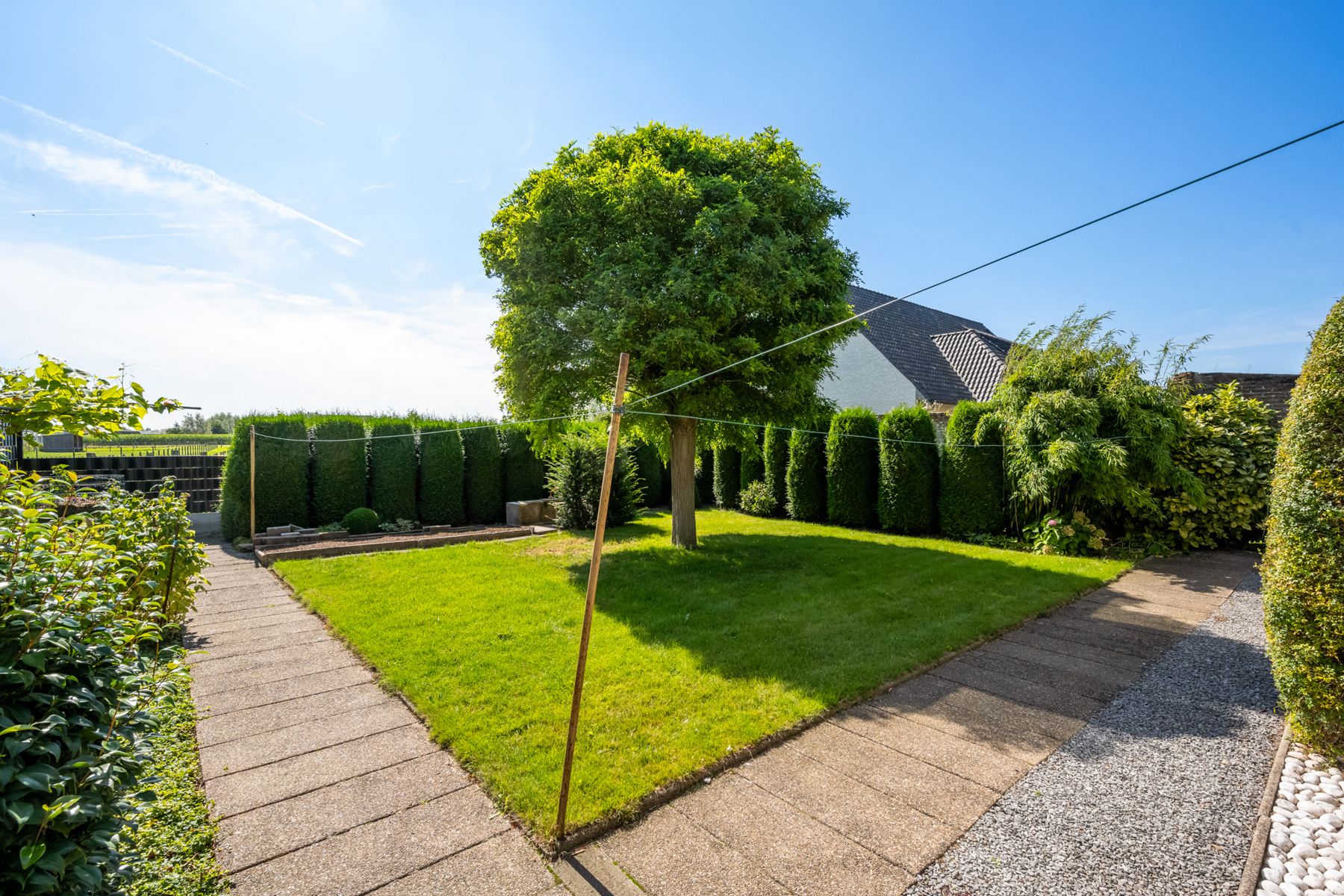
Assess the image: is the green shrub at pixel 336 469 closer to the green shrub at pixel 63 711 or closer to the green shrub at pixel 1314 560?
the green shrub at pixel 63 711

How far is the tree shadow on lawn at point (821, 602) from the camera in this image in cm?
460

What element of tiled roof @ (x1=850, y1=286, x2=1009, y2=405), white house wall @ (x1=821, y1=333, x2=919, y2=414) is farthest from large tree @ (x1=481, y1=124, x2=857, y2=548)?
white house wall @ (x1=821, y1=333, x2=919, y2=414)

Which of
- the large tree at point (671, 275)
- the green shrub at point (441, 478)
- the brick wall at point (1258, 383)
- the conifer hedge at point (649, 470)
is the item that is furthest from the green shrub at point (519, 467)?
the brick wall at point (1258, 383)

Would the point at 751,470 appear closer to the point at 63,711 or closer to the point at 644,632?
the point at 644,632

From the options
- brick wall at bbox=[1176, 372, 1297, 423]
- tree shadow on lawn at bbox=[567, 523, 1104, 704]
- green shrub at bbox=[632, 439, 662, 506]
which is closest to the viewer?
tree shadow on lawn at bbox=[567, 523, 1104, 704]

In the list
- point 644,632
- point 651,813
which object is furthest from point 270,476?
point 651,813

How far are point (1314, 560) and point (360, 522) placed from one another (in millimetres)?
11547

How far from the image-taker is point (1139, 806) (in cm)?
285

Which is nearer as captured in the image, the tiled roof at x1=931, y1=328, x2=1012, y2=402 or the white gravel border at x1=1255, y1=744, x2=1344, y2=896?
the white gravel border at x1=1255, y1=744, x2=1344, y2=896

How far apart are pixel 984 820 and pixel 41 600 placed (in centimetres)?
373

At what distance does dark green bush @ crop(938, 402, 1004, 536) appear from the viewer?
31.8ft

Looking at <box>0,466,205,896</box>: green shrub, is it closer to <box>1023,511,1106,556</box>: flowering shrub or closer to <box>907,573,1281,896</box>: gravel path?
<box>907,573,1281,896</box>: gravel path

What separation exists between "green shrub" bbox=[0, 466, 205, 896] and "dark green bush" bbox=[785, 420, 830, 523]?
433 inches

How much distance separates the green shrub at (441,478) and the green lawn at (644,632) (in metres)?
2.75
